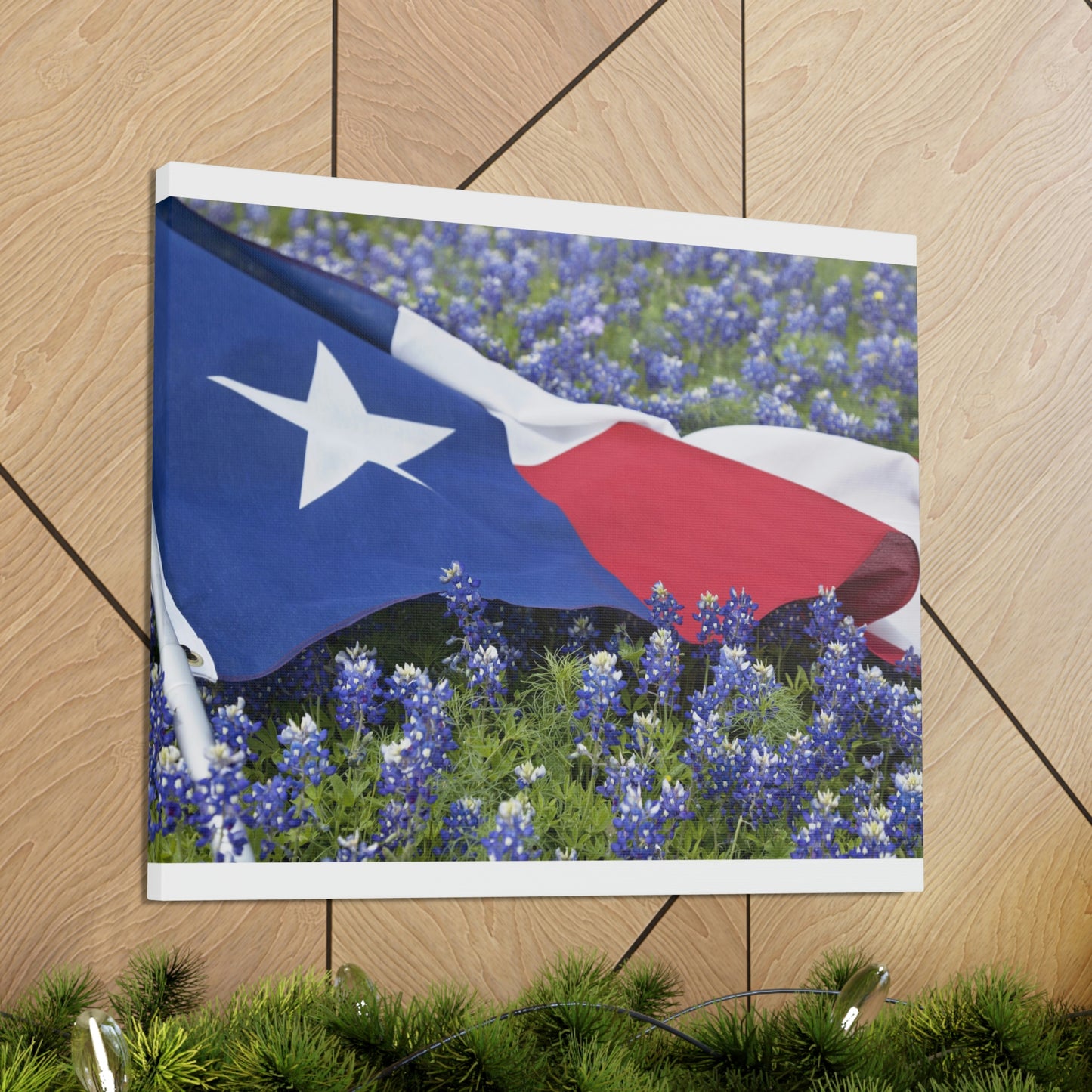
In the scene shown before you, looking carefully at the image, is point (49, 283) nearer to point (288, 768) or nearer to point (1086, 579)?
point (288, 768)

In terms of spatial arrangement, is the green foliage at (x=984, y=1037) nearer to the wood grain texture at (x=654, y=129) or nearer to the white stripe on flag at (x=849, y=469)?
the white stripe on flag at (x=849, y=469)

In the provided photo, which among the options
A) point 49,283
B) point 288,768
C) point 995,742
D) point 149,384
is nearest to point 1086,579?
point 995,742

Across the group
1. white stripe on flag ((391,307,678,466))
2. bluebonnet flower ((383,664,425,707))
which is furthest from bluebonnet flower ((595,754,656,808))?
white stripe on flag ((391,307,678,466))

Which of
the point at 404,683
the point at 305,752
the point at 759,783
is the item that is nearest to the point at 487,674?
the point at 404,683

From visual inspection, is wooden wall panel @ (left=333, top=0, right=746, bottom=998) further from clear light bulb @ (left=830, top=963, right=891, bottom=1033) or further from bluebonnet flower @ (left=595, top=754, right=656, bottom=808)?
clear light bulb @ (left=830, top=963, right=891, bottom=1033)

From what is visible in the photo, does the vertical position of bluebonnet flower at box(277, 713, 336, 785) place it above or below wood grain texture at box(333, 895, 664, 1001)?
above

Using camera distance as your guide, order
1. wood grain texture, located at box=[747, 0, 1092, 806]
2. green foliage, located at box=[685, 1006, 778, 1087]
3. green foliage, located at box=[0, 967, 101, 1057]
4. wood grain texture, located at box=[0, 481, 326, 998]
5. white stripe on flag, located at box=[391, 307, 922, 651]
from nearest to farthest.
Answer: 1. green foliage, located at box=[685, 1006, 778, 1087]
2. green foliage, located at box=[0, 967, 101, 1057]
3. wood grain texture, located at box=[0, 481, 326, 998]
4. white stripe on flag, located at box=[391, 307, 922, 651]
5. wood grain texture, located at box=[747, 0, 1092, 806]

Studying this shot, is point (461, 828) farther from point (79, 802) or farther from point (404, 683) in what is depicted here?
point (79, 802)
